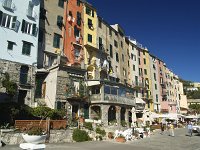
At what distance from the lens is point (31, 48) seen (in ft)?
109

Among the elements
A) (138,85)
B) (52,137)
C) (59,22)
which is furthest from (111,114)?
(138,85)

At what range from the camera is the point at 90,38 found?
145 feet

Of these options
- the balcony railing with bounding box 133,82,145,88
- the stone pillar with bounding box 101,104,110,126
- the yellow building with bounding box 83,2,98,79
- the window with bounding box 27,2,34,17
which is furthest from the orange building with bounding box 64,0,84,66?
the balcony railing with bounding box 133,82,145,88

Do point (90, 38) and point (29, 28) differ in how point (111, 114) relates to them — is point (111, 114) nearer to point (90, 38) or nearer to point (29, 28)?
point (90, 38)

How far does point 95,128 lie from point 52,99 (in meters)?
7.55

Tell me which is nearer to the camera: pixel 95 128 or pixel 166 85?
pixel 95 128

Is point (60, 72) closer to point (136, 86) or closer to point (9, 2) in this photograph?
point (9, 2)

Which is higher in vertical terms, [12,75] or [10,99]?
[12,75]

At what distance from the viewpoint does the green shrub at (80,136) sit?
24.3 m

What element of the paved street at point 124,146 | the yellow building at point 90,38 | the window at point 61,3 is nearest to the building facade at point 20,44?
the window at point 61,3

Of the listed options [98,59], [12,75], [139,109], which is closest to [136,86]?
[139,109]

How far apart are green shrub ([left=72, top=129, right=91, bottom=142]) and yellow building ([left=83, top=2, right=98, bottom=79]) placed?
17517 mm

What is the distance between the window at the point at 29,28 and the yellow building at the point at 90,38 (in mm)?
10815

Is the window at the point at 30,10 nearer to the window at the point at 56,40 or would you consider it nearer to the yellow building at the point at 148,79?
the window at the point at 56,40
